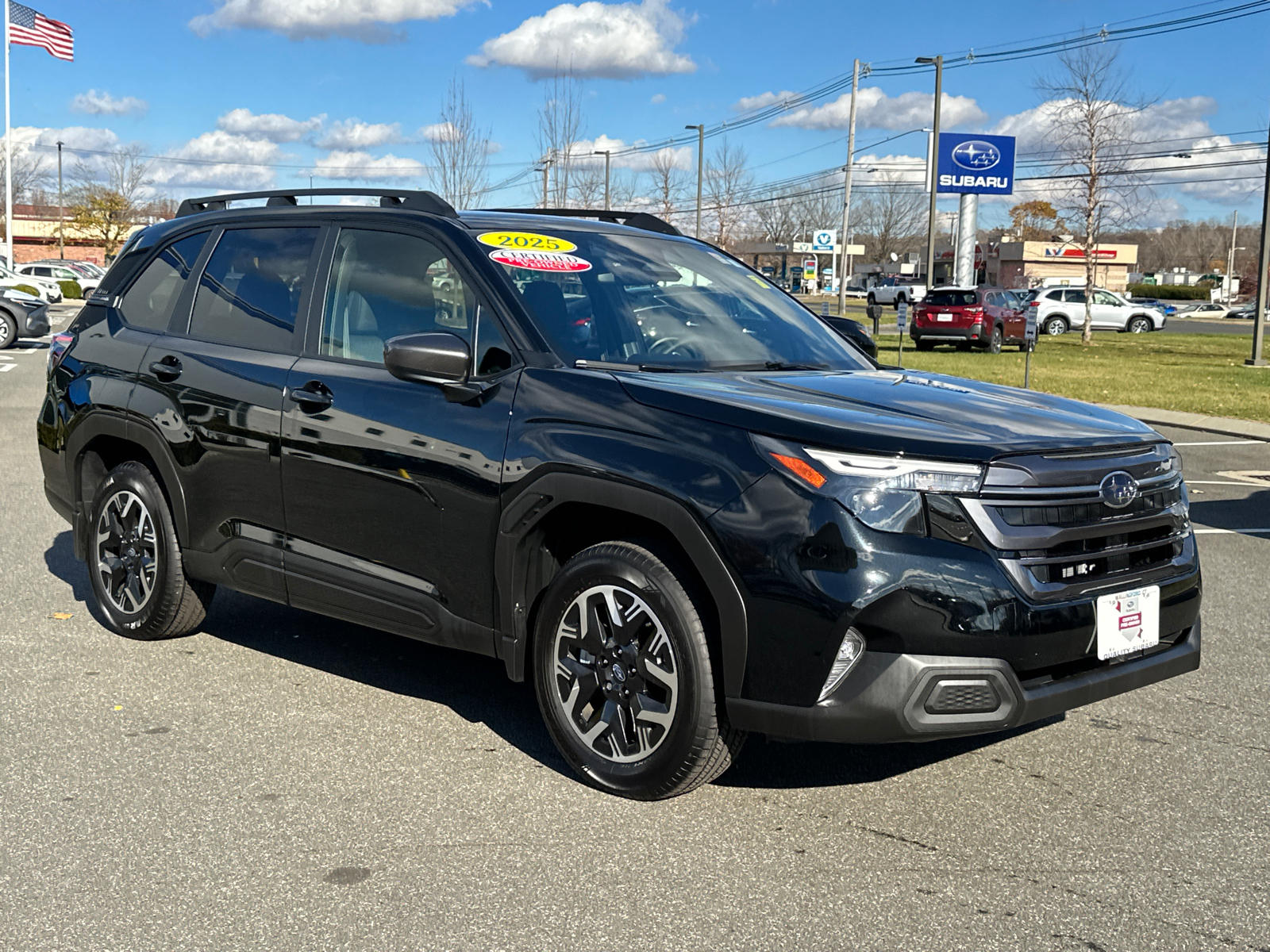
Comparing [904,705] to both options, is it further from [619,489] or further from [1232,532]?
[1232,532]

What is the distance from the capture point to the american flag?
44688 millimetres

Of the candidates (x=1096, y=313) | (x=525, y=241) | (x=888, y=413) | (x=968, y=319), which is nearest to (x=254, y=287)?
(x=525, y=241)

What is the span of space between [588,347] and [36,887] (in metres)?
2.34

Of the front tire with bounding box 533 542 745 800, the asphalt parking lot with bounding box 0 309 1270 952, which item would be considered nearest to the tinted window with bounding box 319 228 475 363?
the front tire with bounding box 533 542 745 800

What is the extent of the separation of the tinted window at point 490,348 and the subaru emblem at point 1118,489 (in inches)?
75.9

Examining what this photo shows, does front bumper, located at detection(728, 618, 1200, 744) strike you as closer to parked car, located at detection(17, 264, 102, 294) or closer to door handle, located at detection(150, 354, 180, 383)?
door handle, located at detection(150, 354, 180, 383)

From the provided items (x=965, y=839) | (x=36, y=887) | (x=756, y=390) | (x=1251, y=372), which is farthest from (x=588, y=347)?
(x=1251, y=372)

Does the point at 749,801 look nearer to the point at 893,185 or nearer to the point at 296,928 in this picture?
the point at 296,928

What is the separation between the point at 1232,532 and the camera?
368 inches

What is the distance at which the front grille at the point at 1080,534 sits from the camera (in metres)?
3.63

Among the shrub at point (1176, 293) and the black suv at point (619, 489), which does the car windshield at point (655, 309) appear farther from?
the shrub at point (1176, 293)

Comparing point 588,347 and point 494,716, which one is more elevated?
point 588,347

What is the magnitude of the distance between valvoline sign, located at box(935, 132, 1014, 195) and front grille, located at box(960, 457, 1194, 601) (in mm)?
49992

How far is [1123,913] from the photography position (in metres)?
3.38
